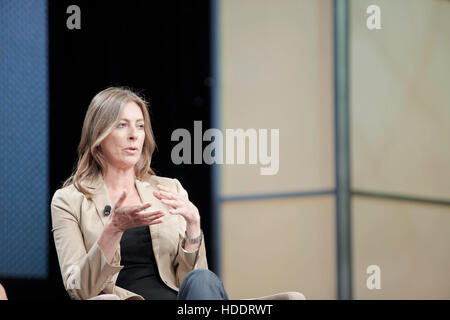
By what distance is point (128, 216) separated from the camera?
239cm

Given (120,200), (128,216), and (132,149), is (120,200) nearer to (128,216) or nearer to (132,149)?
(128,216)

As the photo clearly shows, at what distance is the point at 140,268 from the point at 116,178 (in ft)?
1.35

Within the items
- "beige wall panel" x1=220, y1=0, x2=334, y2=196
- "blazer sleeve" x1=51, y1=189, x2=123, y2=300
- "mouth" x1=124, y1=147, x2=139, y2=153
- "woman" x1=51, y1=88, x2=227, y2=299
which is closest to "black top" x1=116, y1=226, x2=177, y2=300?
"woman" x1=51, y1=88, x2=227, y2=299

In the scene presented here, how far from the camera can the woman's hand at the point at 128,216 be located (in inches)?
93.5

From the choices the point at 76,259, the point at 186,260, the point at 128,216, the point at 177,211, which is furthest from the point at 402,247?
the point at 76,259

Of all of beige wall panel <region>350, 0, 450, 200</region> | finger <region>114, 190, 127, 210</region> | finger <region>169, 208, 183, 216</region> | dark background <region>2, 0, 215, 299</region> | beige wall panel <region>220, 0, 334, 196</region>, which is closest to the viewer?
finger <region>114, 190, 127, 210</region>

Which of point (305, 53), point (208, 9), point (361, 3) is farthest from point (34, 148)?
point (361, 3)

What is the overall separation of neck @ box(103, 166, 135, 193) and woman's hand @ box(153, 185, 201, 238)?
0.74ft

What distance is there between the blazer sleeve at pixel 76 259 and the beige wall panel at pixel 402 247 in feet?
5.47

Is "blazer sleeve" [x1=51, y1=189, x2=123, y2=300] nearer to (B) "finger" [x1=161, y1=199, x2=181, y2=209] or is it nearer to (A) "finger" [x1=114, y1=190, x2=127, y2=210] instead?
(A) "finger" [x1=114, y1=190, x2=127, y2=210]

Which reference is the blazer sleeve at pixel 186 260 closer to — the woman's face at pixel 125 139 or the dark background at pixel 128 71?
the woman's face at pixel 125 139

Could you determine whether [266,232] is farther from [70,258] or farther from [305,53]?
[70,258]

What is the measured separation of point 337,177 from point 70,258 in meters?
1.75

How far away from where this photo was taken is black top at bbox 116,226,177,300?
8.56 ft
